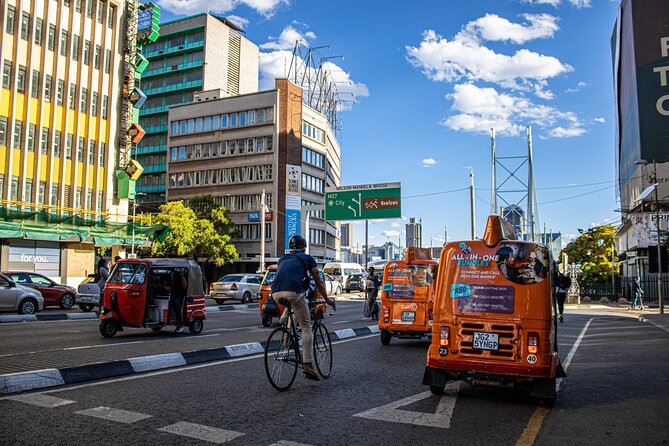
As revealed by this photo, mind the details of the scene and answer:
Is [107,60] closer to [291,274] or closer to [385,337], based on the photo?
[385,337]

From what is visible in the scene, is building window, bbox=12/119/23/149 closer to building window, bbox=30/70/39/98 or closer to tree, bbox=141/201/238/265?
building window, bbox=30/70/39/98

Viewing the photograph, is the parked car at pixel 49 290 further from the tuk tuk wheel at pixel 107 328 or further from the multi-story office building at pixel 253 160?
the multi-story office building at pixel 253 160

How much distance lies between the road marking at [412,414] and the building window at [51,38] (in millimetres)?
38622

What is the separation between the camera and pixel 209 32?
79250 mm

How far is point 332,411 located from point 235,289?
81.5ft

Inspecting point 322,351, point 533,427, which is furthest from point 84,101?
point 533,427

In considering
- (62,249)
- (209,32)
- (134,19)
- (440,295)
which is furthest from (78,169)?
(209,32)

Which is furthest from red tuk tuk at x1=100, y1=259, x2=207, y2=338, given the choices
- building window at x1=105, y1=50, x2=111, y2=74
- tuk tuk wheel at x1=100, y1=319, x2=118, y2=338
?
building window at x1=105, y1=50, x2=111, y2=74

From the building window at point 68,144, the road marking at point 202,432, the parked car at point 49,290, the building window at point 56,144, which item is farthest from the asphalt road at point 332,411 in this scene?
the building window at point 68,144

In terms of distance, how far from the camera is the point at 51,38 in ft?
124

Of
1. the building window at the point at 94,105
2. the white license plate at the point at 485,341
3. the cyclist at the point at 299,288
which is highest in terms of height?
the building window at the point at 94,105

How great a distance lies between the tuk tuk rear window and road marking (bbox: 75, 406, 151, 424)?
7.54m

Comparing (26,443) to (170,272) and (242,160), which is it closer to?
(170,272)

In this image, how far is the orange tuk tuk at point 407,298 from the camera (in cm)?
1250
